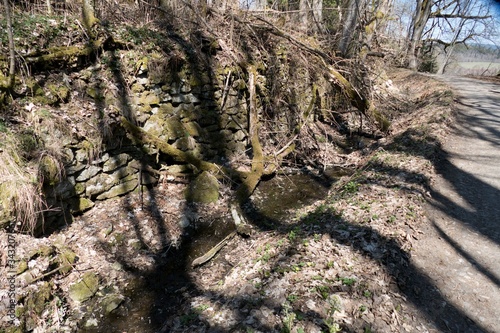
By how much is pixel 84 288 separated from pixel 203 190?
2803 mm

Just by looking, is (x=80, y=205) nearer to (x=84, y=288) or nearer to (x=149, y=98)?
(x=84, y=288)

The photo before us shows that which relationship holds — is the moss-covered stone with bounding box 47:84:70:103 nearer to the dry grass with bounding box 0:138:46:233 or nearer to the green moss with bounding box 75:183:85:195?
the dry grass with bounding box 0:138:46:233

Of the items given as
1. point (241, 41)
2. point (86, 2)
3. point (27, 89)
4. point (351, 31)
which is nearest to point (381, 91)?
point (351, 31)

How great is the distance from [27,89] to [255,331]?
4985 millimetres

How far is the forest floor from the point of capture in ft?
9.70

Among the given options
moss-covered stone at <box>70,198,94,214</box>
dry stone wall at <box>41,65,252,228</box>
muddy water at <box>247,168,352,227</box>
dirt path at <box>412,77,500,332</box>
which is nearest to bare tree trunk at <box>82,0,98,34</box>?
dry stone wall at <box>41,65,252,228</box>

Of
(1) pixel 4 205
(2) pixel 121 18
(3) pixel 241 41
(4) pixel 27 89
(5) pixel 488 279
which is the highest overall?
(2) pixel 121 18

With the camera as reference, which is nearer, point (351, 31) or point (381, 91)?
point (351, 31)

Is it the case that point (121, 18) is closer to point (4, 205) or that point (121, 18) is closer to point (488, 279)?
point (4, 205)

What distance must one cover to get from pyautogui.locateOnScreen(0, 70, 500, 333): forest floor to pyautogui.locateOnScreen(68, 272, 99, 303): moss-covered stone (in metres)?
0.07

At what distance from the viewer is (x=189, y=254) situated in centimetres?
498

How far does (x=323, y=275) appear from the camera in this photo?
336cm

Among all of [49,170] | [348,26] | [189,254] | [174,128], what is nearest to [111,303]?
[189,254]

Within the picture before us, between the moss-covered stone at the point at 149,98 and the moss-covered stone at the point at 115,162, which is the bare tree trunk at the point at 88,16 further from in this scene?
the moss-covered stone at the point at 115,162
